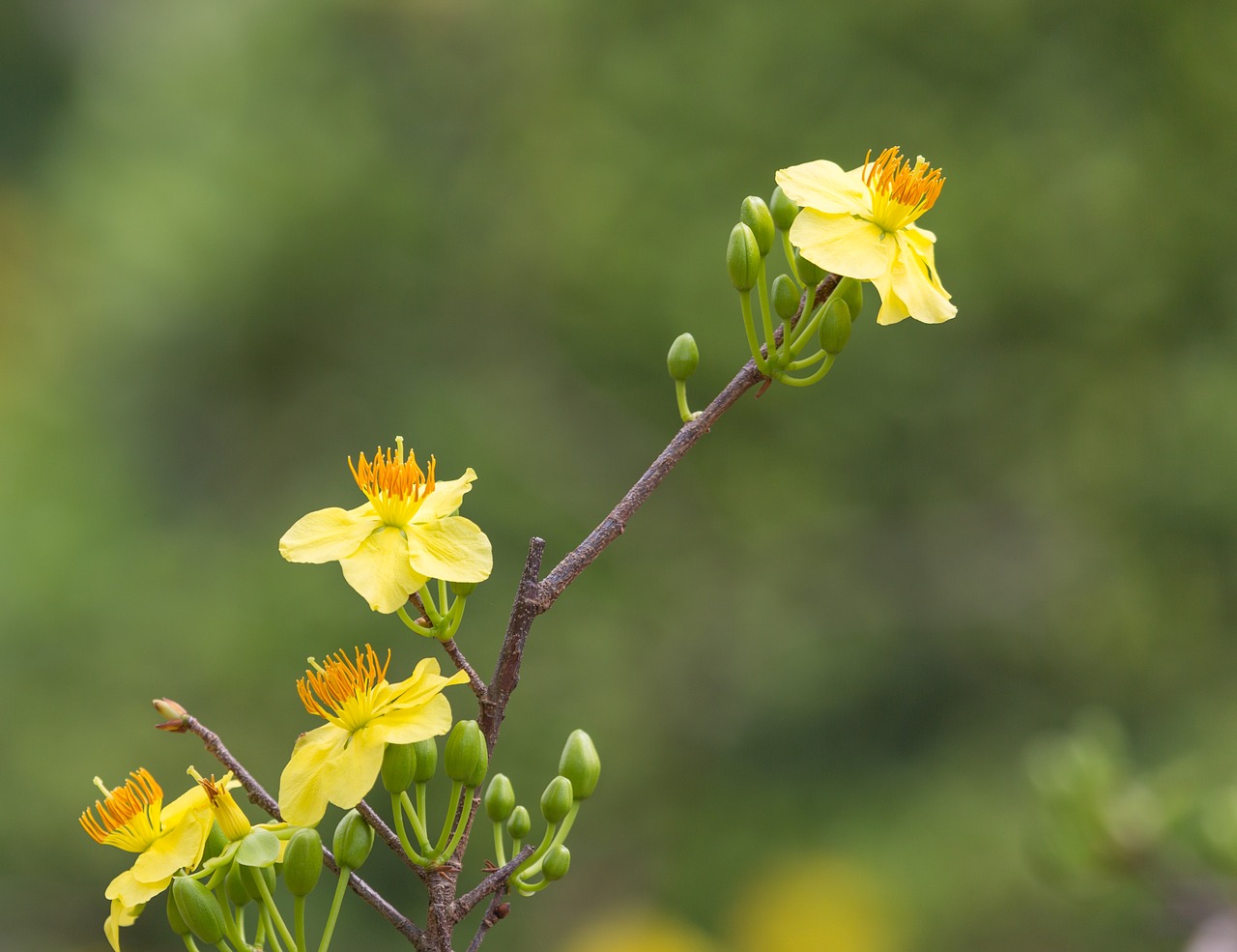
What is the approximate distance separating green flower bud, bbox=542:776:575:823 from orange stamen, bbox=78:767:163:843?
0.17 m

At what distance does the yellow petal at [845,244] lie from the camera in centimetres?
56

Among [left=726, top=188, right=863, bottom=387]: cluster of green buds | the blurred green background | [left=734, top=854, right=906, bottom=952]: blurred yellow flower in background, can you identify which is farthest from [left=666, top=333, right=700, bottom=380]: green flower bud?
[left=734, top=854, right=906, bottom=952]: blurred yellow flower in background

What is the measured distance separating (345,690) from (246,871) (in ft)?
0.27

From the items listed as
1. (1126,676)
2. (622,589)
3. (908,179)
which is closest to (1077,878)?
(908,179)

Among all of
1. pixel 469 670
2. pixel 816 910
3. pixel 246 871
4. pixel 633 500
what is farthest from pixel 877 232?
pixel 816 910

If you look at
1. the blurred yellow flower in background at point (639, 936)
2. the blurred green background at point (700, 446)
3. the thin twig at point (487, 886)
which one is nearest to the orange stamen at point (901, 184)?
the thin twig at point (487, 886)

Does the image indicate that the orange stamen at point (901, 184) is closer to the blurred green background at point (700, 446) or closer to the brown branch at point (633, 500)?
the brown branch at point (633, 500)

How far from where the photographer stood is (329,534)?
0.54 m

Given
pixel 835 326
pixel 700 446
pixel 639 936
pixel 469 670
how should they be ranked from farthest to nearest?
pixel 700 446, pixel 639 936, pixel 835 326, pixel 469 670

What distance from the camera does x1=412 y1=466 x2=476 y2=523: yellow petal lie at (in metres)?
0.53

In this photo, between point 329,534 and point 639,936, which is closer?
point 329,534

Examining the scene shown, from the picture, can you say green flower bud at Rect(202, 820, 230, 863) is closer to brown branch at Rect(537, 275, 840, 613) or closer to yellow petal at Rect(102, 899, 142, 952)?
yellow petal at Rect(102, 899, 142, 952)

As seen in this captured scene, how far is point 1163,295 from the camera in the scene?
4.12 meters

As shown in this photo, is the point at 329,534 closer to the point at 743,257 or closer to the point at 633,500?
the point at 633,500
